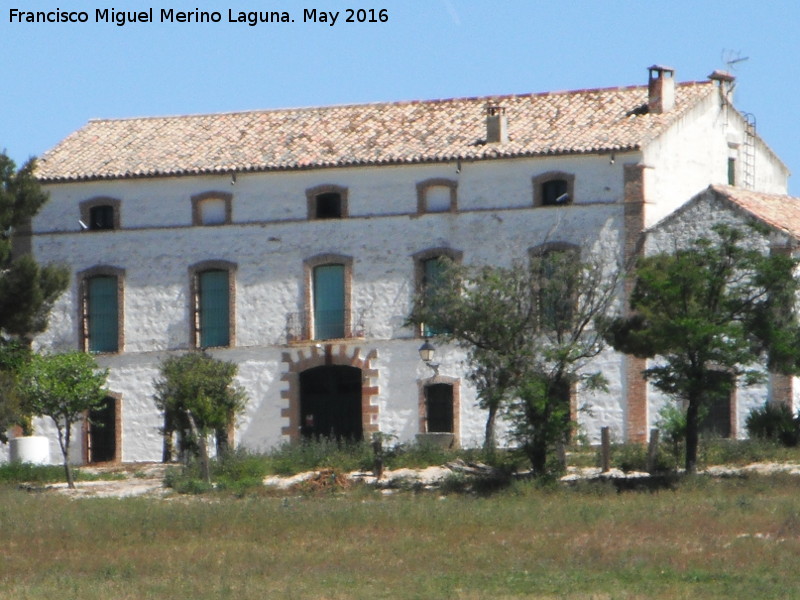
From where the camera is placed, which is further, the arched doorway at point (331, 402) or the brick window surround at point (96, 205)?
the brick window surround at point (96, 205)

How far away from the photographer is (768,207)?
42062 mm

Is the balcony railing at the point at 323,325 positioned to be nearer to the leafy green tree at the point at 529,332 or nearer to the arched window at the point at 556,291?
the leafy green tree at the point at 529,332

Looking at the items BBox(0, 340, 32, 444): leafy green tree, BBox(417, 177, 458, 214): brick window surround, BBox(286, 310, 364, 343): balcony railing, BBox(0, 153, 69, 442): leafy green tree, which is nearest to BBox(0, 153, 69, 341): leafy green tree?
BBox(0, 153, 69, 442): leafy green tree

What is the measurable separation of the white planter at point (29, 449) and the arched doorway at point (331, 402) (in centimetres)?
603

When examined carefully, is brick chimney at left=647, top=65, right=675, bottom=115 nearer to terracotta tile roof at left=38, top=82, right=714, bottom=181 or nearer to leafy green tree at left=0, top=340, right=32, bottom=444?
terracotta tile roof at left=38, top=82, right=714, bottom=181

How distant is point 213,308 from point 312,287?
2580 millimetres

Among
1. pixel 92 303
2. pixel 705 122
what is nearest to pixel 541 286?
pixel 705 122

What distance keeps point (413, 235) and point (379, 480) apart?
8.76 metres

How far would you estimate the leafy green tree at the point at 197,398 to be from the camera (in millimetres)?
40000

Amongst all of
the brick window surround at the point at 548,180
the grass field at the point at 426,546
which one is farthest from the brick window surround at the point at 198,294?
the grass field at the point at 426,546

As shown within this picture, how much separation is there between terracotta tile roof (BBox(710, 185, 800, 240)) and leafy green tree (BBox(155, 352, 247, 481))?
37.5 ft

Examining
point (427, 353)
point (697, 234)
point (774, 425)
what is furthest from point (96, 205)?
point (774, 425)

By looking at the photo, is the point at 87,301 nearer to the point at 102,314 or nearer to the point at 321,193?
the point at 102,314

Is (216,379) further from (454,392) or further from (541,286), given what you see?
(541,286)
